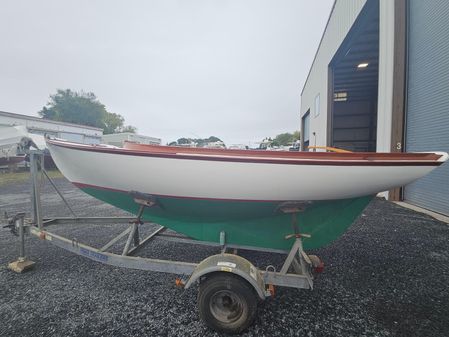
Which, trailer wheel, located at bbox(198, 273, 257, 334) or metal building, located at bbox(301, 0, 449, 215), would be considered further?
metal building, located at bbox(301, 0, 449, 215)

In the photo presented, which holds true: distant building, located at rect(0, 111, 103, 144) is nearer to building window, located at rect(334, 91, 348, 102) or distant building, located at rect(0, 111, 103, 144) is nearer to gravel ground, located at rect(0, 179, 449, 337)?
gravel ground, located at rect(0, 179, 449, 337)

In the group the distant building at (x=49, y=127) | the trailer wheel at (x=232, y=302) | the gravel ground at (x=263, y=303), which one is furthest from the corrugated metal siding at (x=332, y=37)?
the distant building at (x=49, y=127)

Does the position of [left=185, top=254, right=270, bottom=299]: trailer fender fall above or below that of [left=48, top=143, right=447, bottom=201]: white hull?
below

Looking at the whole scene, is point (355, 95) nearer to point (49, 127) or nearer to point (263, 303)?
point (263, 303)

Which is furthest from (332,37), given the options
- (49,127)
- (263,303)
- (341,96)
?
(49,127)

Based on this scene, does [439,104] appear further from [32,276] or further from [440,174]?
[32,276]

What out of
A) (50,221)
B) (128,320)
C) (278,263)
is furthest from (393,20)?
(50,221)

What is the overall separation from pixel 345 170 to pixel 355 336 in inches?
44.1

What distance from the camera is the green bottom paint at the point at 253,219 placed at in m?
1.84

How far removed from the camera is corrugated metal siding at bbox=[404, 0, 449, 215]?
361cm

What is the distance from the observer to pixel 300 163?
1.56 m

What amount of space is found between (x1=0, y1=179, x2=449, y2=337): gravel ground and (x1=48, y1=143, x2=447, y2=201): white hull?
89cm

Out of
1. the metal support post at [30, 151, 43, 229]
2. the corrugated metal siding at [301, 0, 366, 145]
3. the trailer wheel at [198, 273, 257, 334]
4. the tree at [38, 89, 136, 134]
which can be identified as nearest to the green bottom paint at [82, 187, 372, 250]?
the trailer wheel at [198, 273, 257, 334]

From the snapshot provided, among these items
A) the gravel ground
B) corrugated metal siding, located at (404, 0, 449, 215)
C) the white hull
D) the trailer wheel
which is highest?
corrugated metal siding, located at (404, 0, 449, 215)
